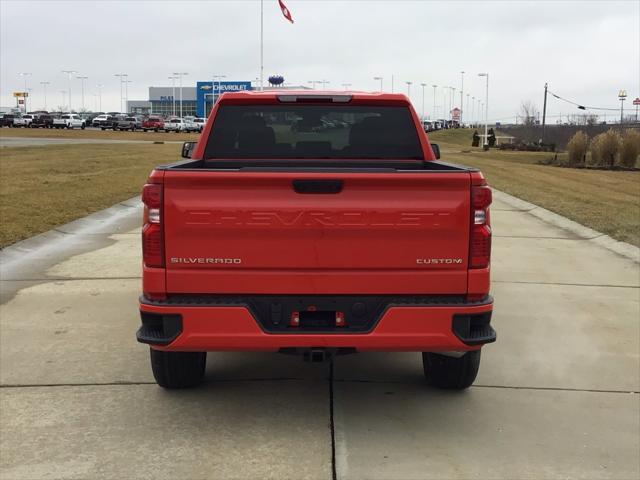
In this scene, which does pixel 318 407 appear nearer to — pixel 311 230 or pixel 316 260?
pixel 316 260

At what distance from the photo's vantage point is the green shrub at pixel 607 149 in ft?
124

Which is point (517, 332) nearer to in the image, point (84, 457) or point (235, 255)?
point (235, 255)

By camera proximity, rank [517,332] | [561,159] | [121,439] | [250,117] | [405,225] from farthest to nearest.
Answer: [561,159] < [517,332] < [250,117] < [121,439] < [405,225]

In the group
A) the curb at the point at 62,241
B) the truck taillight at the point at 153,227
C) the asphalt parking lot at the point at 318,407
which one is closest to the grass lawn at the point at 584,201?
the asphalt parking lot at the point at 318,407

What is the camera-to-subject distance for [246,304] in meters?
3.58

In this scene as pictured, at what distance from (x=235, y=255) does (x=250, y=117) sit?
71.7 inches

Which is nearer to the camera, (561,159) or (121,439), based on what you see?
(121,439)

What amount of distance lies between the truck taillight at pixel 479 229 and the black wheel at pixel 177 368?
6.34ft

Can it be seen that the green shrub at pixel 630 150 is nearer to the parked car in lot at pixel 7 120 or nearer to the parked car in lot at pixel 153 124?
the parked car in lot at pixel 153 124

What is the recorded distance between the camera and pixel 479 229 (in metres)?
3.58

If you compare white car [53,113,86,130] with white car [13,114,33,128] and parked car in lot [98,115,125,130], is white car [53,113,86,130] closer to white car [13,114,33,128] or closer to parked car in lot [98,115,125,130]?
parked car in lot [98,115,125,130]

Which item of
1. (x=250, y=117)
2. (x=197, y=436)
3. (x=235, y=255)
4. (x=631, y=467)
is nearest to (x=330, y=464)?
(x=197, y=436)

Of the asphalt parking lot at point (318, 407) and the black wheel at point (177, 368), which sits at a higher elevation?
the black wheel at point (177, 368)

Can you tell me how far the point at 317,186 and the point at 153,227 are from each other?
2.90 feet
